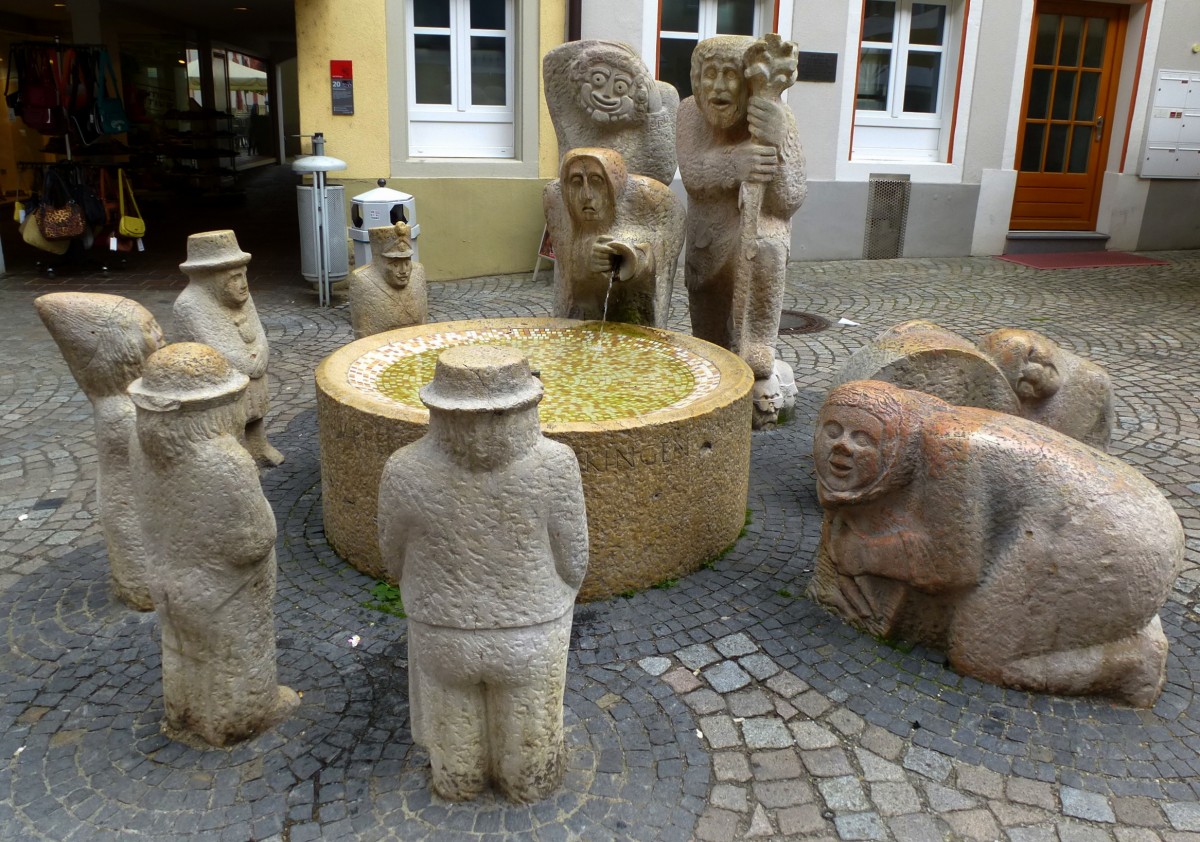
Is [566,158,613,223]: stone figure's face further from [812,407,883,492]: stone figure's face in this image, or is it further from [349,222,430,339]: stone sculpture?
[812,407,883,492]: stone figure's face

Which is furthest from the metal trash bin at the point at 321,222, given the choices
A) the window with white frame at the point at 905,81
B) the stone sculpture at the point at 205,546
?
the stone sculpture at the point at 205,546

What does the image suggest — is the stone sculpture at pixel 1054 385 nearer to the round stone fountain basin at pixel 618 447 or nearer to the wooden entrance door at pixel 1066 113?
the round stone fountain basin at pixel 618 447

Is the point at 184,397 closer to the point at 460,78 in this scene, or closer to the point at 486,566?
the point at 486,566

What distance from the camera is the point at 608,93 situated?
5.62m

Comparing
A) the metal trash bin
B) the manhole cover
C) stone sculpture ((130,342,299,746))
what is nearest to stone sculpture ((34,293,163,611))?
stone sculpture ((130,342,299,746))

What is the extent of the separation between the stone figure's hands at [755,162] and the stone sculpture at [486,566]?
336 cm

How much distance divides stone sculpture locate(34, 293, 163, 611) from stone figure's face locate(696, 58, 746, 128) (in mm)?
3246

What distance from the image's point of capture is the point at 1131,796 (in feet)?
10.0

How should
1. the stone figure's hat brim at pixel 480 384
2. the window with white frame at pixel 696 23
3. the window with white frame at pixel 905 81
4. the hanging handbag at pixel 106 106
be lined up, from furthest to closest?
the hanging handbag at pixel 106 106 < the window with white frame at pixel 905 81 < the window with white frame at pixel 696 23 < the stone figure's hat brim at pixel 480 384

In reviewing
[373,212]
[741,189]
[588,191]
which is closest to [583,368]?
[588,191]

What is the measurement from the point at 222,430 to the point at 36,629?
5.27 feet

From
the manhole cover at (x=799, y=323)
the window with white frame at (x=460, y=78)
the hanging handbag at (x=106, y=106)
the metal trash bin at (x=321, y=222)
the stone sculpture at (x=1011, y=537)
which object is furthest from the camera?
the hanging handbag at (x=106, y=106)

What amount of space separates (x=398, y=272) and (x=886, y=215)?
838 cm

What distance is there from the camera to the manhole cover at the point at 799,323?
908cm
